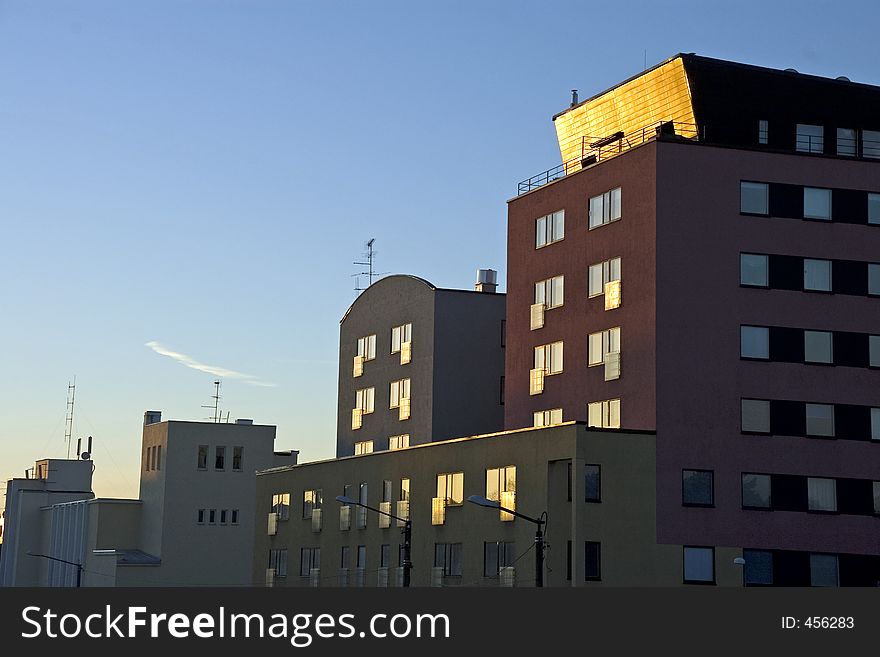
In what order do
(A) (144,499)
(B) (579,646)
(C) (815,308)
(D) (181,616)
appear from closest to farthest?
(D) (181,616) → (B) (579,646) → (C) (815,308) → (A) (144,499)

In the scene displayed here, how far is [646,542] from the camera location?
6925 centimetres

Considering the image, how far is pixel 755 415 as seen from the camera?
7238 cm

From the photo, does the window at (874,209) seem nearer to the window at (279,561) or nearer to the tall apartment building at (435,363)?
the tall apartment building at (435,363)

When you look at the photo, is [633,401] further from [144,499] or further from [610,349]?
[144,499]

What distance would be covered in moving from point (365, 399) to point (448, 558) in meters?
26.2

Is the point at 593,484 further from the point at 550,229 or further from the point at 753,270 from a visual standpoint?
the point at 550,229

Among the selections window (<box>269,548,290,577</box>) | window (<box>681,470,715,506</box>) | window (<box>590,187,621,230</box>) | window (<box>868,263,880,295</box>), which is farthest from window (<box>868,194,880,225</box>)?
window (<box>269,548,290,577</box>)

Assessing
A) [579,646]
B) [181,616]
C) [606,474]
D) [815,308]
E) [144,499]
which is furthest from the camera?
[144,499]

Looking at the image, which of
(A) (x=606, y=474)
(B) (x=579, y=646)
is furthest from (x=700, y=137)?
(B) (x=579, y=646)

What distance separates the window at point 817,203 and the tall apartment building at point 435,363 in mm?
24545

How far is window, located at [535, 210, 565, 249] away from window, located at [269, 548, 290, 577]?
28.5m

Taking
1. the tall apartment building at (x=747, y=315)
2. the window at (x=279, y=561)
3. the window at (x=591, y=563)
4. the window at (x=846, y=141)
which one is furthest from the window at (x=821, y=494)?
the window at (x=279, y=561)

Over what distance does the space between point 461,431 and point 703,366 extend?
22.8 meters

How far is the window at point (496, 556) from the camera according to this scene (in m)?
70.9
